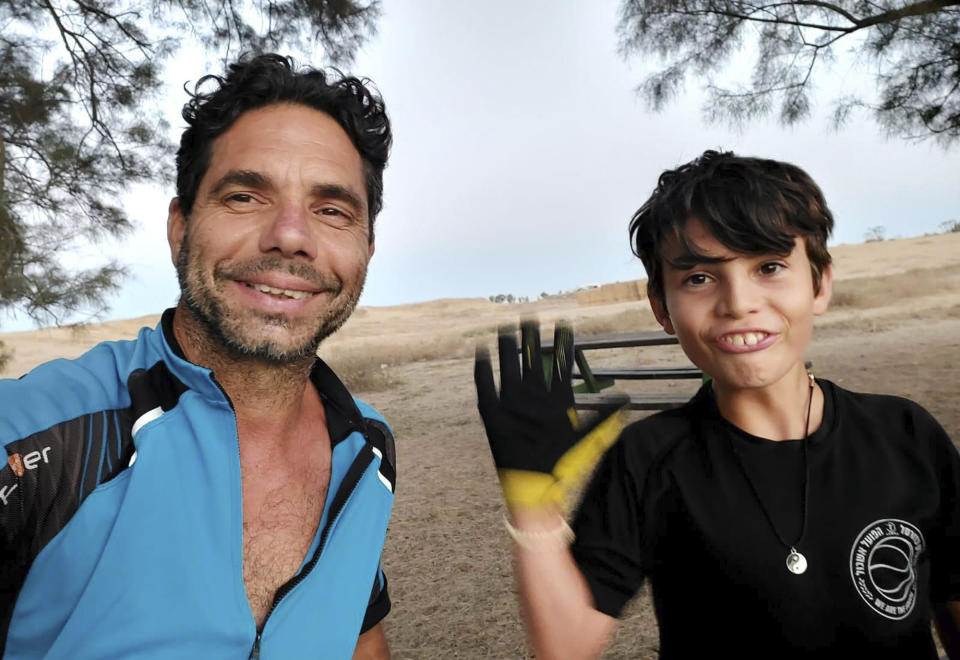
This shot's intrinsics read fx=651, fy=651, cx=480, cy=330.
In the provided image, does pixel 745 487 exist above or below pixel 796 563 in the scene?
above

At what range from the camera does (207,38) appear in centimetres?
457

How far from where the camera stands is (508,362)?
1.12 metres

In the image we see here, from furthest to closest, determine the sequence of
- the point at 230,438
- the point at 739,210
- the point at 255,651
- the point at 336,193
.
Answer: the point at 336,193 → the point at 230,438 → the point at 255,651 → the point at 739,210

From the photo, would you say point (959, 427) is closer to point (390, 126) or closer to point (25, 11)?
point (390, 126)

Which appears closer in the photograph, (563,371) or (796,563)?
(796,563)

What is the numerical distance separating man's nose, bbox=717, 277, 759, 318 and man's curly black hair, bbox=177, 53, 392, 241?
3.30 ft

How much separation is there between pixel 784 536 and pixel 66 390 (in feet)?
4.04

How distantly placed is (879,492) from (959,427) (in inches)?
153

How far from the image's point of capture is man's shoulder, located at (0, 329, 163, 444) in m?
1.08

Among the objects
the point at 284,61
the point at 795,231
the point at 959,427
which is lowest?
the point at 959,427

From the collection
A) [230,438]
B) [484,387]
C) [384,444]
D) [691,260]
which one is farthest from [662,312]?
[230,438]

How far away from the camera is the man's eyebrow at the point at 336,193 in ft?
5.03

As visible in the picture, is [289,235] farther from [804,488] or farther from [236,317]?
[804,488]

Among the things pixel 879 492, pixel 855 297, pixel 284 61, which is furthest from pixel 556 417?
pixel 855 297
